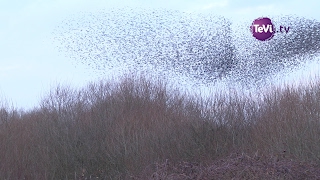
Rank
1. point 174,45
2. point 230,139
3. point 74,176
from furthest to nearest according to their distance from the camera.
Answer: point 74,176 < point 230,139 < point 174,45

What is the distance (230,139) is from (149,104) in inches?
144

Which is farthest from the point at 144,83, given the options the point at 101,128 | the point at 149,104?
the point at 101,128

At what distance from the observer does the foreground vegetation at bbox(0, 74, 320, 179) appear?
13688mm

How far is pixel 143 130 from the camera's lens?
53.4ft

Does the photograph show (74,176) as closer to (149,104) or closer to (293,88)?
(149,104)

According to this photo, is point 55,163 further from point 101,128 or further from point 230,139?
point 230,139

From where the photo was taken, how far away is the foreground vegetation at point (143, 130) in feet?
44.9

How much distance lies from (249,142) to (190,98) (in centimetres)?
283

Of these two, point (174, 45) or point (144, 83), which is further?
point (144, 83)

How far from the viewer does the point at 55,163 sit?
693 inches

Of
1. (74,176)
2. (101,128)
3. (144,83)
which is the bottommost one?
(74,176)

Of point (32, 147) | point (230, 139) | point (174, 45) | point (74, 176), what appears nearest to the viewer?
point (174, 45)

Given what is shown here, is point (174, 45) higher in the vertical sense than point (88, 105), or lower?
higher

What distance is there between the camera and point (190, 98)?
1739cm
